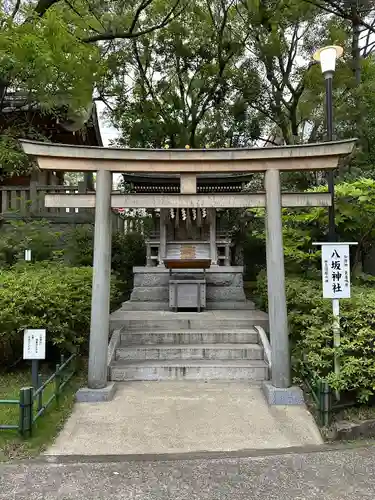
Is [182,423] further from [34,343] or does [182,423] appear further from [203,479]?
[34,343]

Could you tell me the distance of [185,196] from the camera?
18.6ft

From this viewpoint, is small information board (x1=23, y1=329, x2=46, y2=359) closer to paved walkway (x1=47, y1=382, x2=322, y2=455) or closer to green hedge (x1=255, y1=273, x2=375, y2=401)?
paved walkway (x1=47, y1=382, x2=322, y2=455)

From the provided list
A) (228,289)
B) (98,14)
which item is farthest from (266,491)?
(98,14)

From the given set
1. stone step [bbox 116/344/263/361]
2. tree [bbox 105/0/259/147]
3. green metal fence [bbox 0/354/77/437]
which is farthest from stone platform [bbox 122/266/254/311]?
tree [bbox 105/0/259/147]

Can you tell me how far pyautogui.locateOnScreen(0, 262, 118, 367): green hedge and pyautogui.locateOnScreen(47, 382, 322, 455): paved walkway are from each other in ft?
4.31

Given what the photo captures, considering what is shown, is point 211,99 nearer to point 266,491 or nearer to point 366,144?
point 366,144

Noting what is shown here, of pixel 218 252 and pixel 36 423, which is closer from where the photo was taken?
pixel 36 423

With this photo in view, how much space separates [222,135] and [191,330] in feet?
42.7

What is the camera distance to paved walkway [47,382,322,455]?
13.2 ft

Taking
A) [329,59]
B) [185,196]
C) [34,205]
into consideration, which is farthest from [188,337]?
[34,205]

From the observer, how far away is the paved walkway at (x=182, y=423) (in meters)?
4.02

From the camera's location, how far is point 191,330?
7.10m

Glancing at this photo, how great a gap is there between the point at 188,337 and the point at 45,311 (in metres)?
2.59

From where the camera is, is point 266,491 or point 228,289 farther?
point 228,289
